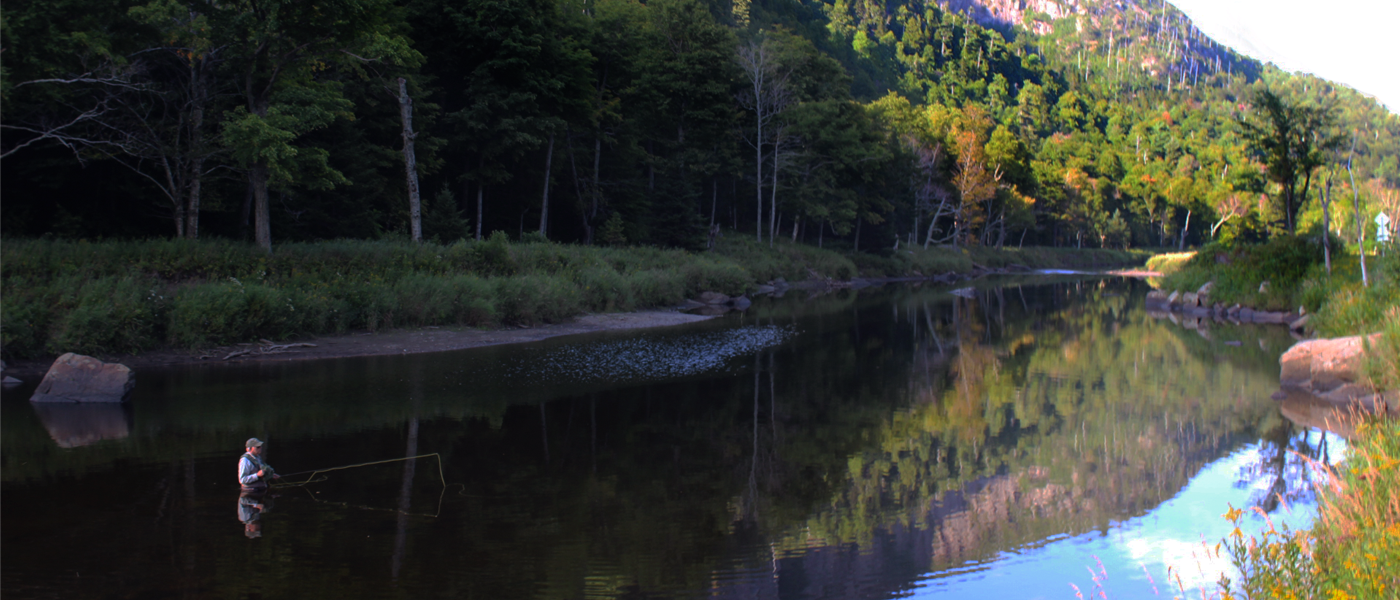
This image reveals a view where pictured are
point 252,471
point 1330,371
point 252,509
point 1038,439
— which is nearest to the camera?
point 252,509

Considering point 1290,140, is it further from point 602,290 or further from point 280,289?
point 280,289

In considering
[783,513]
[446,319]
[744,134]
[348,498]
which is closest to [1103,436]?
[783,513]

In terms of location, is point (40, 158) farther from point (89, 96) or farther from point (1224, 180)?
point (1224, 180)

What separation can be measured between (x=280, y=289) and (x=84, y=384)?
6326 millimetres

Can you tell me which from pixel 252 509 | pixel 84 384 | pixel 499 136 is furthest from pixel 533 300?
pixel 252 509

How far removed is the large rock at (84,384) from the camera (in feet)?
40.4

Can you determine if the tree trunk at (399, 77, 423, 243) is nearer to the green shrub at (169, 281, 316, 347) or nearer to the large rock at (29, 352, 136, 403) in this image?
the green shrub at (169, 281, 316, 347)

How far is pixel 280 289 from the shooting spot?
18562mm

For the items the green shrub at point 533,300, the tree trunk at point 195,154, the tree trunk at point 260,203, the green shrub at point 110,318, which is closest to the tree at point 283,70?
the tree trunk at point 260,203

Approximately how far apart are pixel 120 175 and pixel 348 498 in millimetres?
21625

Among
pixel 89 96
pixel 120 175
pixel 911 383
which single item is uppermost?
pixel 89 96

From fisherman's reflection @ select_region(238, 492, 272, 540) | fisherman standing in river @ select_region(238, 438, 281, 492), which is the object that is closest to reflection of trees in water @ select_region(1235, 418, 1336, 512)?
fisherman's reflection @ select_region(238, 492, 272, 540)

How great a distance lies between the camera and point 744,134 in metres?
52.0

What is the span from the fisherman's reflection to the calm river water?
0.19 ft
